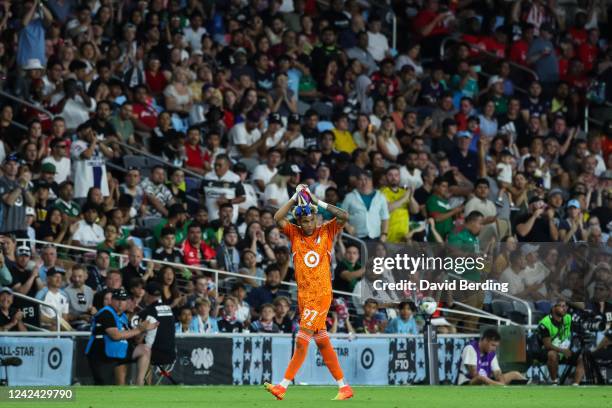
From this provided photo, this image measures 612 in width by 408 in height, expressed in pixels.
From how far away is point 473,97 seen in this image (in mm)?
29188

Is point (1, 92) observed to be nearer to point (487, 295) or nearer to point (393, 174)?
point (393, 174)

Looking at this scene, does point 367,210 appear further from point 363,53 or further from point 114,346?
point 114,346

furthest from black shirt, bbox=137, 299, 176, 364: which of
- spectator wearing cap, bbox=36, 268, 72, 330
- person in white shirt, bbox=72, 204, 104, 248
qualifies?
person in white shirt, bbox=72, 204, 104, 248

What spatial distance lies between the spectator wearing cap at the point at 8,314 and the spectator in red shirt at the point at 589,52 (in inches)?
629

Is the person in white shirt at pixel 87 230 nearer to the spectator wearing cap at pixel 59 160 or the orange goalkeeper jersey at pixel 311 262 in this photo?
the spectator wearing cap at pixel 59 160

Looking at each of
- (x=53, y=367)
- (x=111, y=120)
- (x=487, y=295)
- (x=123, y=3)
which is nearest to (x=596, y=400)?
(x=487, y=295)

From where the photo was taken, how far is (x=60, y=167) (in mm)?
22297

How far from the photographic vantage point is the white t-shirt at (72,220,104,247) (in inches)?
856

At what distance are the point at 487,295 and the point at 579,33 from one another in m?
12.1

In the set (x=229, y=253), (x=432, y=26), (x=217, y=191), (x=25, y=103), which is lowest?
(x=229, y=253)

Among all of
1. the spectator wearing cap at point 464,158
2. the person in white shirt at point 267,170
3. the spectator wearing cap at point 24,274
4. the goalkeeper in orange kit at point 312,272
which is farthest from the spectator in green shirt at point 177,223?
the goalkeeper in orange kit at point 312,272

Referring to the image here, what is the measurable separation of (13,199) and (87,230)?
4.35 ft

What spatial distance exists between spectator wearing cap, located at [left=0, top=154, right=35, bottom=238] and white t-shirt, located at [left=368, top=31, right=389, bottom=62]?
10.0m

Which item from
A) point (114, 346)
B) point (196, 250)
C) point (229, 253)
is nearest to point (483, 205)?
point (229, 253)
